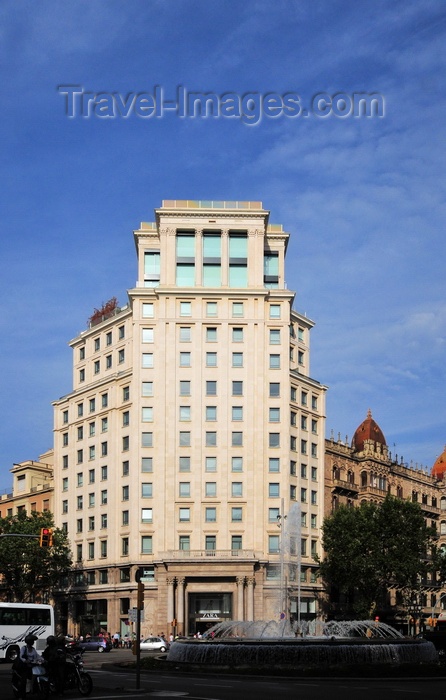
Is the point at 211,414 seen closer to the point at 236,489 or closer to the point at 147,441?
the point at 147,441

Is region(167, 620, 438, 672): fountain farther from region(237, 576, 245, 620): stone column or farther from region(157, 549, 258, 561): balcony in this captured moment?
region(157, 549, 258, 561): balcony

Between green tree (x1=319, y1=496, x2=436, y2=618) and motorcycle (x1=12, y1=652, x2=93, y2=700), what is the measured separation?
67.7 meters

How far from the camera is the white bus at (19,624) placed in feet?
184

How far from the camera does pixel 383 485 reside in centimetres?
12206

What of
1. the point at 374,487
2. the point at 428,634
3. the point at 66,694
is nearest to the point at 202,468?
the point at 374,487

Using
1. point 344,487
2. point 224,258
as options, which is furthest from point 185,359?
point 344,487

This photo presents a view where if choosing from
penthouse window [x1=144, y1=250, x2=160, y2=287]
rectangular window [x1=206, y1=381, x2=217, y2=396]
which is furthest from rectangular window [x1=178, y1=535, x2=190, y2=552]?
penthouse window [x1=144, y1=250, x2=160, y2=287]

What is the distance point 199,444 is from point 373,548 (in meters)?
19.7

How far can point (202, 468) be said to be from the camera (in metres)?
98.5

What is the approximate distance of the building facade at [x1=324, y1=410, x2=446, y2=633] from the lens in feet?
368

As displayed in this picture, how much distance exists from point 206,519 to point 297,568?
34.4 ft

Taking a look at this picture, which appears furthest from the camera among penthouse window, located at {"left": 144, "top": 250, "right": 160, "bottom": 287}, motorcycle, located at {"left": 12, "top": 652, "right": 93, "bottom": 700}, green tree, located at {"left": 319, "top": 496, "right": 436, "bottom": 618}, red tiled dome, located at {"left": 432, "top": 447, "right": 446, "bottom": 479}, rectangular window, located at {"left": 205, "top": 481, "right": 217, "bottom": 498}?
red tiled dome, located at {"left": 432, "top": 447, "right": 446, "bottom": 479}

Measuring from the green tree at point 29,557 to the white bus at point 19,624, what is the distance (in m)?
34.5

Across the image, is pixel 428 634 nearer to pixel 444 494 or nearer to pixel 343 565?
pixel 343 565
